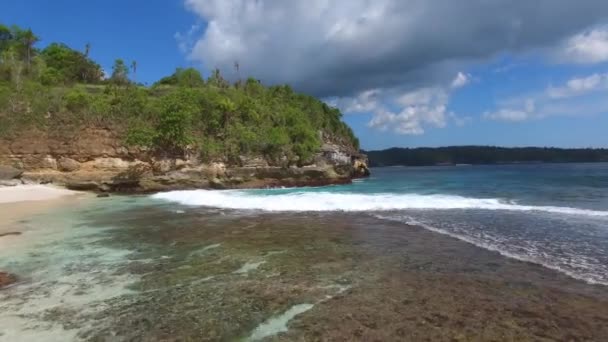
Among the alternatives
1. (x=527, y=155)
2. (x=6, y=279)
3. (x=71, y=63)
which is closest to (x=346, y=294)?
(x=6, y=279)

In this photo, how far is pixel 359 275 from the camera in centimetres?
836

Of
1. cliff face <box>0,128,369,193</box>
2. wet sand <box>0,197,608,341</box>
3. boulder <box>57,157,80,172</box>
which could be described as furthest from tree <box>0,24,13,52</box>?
wet sand <box>0,197,608,341</box>

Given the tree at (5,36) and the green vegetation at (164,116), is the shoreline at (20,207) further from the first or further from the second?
the tree at (5,36)

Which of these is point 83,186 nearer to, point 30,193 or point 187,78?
point 30,193

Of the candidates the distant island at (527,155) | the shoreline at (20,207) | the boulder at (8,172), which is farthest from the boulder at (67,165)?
the distant island at (527,155)

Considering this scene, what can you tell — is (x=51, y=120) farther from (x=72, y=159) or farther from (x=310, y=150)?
(x=310, y=150)

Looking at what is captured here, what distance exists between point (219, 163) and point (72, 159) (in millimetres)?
12661

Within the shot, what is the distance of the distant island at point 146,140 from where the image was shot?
33312 mm

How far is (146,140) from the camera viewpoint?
35.8 m

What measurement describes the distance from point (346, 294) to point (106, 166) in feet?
108

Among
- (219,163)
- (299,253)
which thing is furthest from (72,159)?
(299,253)

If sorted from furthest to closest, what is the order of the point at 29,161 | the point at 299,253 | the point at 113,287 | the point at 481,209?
the point at 29,161
the point at 481,209
the point at 299,253
the point at 113,287

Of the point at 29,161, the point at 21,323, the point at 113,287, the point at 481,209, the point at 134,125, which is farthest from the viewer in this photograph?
the point at 134,125

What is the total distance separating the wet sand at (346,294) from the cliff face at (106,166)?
79.7ft
